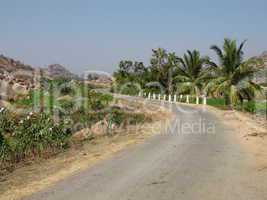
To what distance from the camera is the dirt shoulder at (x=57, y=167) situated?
7.03 m

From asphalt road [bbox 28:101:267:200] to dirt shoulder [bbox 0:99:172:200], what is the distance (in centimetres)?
35

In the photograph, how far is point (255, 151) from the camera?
11.0 meters

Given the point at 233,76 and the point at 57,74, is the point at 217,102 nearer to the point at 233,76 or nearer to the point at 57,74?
the point at 233,76

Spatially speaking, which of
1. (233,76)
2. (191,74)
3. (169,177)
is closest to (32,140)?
(169,177)

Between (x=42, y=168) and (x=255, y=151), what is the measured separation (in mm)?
6346

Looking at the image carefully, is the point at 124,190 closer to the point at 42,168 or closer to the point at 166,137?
the point at 42,168

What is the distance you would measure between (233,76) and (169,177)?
87.7 feet

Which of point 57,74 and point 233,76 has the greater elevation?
point 57,74

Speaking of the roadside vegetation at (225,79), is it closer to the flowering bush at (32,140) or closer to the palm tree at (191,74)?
the palm tree at (191,74)

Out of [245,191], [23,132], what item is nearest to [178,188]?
[245,191]

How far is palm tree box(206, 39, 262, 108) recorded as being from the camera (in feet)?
105

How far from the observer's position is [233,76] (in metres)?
32.8

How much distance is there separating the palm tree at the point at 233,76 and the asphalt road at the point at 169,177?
21158 mm

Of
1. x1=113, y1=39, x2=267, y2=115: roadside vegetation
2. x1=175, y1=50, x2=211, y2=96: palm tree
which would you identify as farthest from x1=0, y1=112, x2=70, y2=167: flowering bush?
x1=175, y1=50, x2=211, y2=96: palm tree
